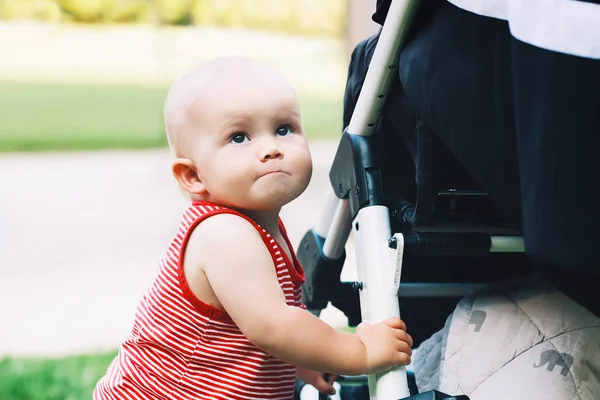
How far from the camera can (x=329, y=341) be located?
2.80 ft

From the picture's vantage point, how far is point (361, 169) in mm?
980

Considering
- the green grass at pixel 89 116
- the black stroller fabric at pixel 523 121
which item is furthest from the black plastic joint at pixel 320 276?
the green grass at pixel 89 116

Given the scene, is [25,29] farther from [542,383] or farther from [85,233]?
[542,383]

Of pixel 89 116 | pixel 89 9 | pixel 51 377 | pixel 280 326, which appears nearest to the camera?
pixel 280 326


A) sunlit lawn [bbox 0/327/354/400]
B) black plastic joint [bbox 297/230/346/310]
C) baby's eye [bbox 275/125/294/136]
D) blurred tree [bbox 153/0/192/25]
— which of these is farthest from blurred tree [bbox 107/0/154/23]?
baby's eye [bbox 275/125/294/136]

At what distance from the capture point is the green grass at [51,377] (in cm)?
160

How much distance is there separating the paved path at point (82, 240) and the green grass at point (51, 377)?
0.46 feet

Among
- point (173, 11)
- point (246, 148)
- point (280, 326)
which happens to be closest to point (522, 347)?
point (280, 326)

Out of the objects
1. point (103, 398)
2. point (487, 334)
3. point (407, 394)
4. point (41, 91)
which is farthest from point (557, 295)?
point (41, 91)

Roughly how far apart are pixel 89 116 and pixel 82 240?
14.6ft

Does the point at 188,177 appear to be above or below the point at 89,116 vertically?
above

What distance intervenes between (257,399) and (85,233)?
2.47 meters

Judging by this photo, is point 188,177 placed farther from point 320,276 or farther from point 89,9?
point 89,9

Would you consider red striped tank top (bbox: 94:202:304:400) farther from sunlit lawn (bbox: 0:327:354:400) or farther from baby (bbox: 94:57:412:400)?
sunlit lawn (bbox: 0:327:354:400)
